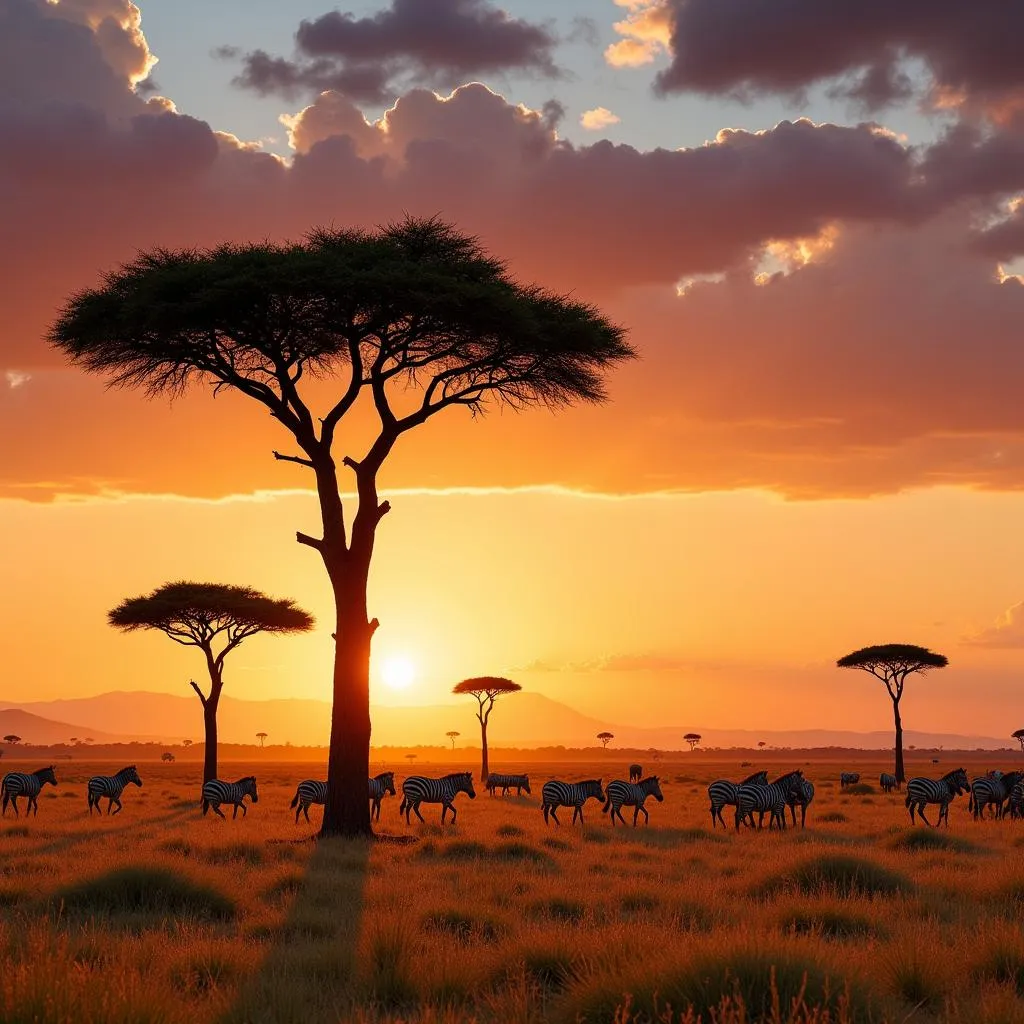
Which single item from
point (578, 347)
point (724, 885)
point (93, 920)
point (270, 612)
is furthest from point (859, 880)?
point (270, 612)

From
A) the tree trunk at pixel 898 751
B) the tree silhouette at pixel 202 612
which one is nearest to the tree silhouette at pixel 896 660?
the tree trunk at pixel 898 751

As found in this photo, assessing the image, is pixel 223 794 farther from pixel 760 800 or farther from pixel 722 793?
pixel 760 800

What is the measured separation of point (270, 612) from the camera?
54406 millimetres

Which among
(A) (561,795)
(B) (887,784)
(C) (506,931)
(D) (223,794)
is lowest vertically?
(B) (887,784)

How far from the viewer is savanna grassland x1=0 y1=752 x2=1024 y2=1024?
8.65 meters

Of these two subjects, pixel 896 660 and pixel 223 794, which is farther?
pixel 896 660

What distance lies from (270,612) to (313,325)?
1104 inches

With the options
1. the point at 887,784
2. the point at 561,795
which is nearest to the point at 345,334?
the point at 561,795

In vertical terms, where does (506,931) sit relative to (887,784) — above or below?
above

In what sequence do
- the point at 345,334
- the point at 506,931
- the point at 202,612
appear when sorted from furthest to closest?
the point at 202,612
the point at 345,334
the point at 506,931

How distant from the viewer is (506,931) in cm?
1346

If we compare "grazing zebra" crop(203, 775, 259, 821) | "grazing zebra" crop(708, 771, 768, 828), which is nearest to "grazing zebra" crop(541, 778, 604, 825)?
"grazing zebra" crop(708, 771, 768, 828)

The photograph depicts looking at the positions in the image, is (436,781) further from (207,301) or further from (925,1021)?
(925,1021)

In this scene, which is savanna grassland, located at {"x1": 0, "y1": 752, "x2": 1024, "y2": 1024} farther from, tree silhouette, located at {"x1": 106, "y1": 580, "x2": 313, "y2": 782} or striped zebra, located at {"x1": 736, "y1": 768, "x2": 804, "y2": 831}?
tree silhouette, located at {"x1": 106, "y1": 580, "x2": 313, "y2": 782}
